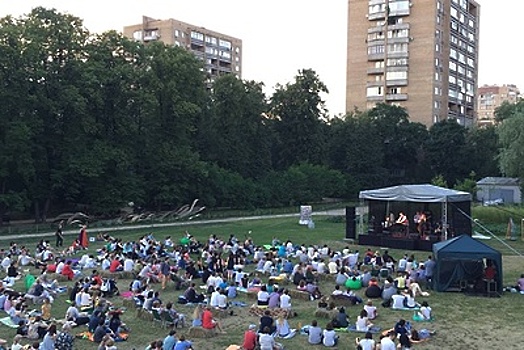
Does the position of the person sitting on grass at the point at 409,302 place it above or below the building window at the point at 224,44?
below

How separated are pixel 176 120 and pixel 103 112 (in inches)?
292

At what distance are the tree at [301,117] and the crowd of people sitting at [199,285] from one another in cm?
4353

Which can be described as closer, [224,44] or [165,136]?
[165,136]

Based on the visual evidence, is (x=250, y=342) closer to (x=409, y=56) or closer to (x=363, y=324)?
(x=363, y=324)

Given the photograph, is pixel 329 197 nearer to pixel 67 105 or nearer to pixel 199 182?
pixel 199 182

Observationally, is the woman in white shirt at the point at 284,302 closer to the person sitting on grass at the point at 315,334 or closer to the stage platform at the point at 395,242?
the person sitting on grass at the point at 315,334

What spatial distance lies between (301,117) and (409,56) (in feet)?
82.5

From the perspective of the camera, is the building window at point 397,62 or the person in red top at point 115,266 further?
the building window at point 397,62

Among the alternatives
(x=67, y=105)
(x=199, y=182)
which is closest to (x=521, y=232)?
(x=199, y=182)

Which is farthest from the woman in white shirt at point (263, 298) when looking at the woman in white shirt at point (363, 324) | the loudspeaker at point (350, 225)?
the loudspeaker at point (350, 225)

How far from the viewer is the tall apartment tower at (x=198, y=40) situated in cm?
9525

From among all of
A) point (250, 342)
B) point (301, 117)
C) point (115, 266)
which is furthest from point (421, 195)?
point (301, 117)

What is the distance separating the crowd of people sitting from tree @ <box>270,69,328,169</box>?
1714 inches

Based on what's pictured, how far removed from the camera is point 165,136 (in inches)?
2012
